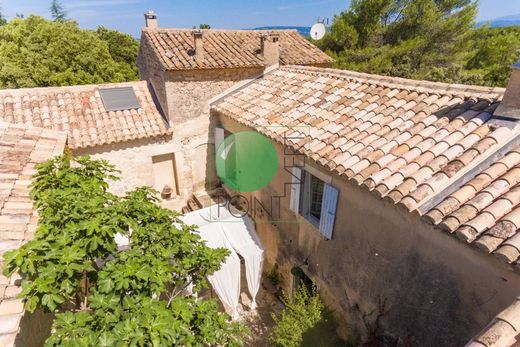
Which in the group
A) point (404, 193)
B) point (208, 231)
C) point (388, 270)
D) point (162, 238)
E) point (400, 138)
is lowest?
point (208, 231)

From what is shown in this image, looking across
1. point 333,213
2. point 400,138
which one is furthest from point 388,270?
point 400,138

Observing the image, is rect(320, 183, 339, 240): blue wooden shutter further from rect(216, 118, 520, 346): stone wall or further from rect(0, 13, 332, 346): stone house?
rect(0, 13, 332, 346): stone house

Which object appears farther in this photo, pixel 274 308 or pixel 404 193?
pixel 274 308

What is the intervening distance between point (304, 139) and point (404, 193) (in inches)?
121

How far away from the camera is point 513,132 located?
17.3ft

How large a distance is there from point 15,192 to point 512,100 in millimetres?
9406

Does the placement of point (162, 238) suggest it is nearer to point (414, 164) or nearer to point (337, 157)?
point (337, 157)

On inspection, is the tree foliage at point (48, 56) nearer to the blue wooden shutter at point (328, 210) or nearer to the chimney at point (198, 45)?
the chimney at point (198, 45)

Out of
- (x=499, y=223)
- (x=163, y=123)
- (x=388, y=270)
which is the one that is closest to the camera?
(x=499, y=223)

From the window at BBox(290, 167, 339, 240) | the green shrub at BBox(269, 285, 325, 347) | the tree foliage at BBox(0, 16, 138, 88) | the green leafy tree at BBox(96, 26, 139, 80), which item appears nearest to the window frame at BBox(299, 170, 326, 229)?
the window at BBox(290, 167, 339, 240)

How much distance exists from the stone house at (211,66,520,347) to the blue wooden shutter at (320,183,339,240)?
0.10 feet

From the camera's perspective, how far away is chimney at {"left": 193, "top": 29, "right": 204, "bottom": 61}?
11664 millimetres

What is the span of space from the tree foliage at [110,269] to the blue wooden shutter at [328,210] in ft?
9.83

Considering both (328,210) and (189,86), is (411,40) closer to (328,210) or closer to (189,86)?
(189,86)
